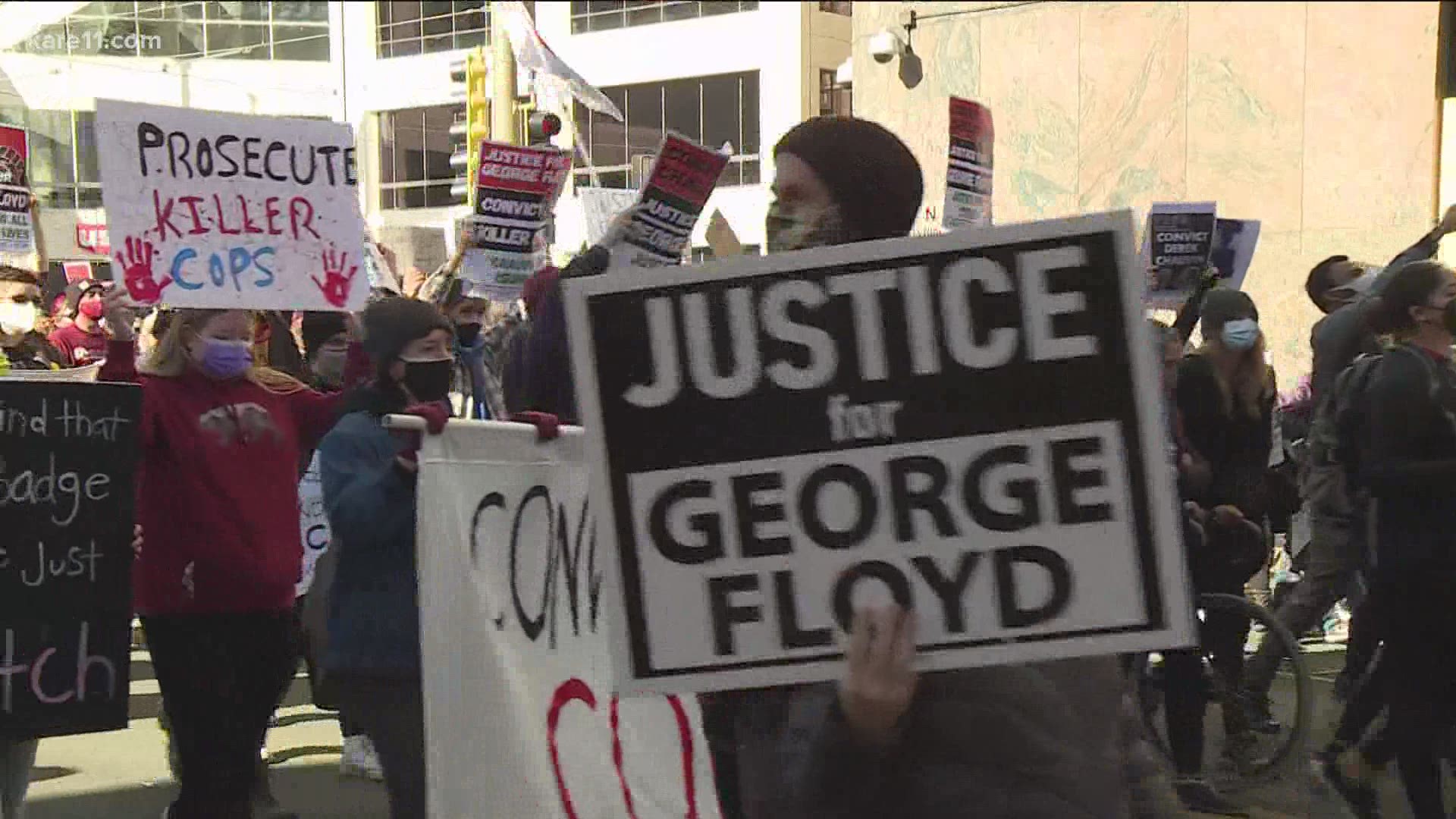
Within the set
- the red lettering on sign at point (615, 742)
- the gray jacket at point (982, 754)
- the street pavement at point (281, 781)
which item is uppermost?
the gray jacket at point (982, 754)

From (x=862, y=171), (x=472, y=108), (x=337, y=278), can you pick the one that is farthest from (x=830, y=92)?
(x=862, y=171)

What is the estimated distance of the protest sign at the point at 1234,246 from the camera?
36.2 ft

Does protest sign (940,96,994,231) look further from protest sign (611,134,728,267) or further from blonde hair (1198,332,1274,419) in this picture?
protest sign (611,134,728,267)

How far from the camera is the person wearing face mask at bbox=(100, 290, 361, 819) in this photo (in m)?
5.41

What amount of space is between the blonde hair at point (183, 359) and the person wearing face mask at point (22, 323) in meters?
4.01

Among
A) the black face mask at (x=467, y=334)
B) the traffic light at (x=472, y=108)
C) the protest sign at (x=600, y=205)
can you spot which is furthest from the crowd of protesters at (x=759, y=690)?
the traffic light at (x=472, y=108)

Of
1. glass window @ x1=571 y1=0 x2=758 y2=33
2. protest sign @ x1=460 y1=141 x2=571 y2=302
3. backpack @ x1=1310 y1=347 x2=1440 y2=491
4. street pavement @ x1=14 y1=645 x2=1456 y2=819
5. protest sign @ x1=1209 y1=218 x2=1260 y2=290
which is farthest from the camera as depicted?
glass window @ x1=571 y1=0 x2=758 y2=33

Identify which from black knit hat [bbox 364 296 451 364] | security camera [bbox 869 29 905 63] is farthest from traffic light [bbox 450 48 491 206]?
black knit hat [bbox 364 296 451 364]

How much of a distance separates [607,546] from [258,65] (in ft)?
144

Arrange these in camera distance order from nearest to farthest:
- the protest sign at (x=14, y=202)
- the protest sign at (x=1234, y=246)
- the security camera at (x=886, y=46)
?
1. the protest sign at (x=14, y=202)
2. the protest sign at (x=1234, y=246)
3. the security camera at (x=886, y=46)

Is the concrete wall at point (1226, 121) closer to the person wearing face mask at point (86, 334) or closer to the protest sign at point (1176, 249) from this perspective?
the protest sign at point (1176, 249)

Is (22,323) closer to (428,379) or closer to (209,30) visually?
(428,379)

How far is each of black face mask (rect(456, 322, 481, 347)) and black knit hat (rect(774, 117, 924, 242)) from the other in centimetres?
704

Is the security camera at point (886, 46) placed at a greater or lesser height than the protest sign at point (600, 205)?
greater
